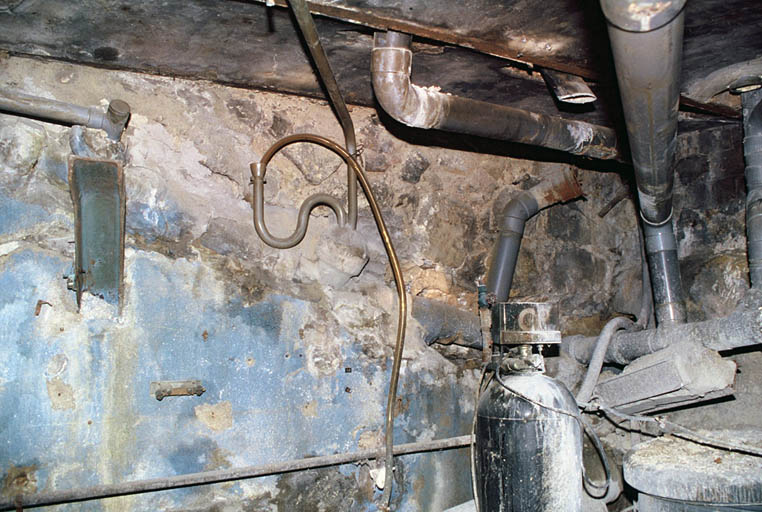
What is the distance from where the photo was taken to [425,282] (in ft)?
8.91

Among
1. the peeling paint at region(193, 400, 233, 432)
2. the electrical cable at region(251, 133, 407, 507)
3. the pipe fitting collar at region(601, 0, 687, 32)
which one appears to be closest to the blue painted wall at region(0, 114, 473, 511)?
the peeling paint at region(193, 400, 233, 432)

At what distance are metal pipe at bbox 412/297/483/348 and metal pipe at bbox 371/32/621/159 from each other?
796mm

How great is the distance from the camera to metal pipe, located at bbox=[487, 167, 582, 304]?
2850 millimetres

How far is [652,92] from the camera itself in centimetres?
167

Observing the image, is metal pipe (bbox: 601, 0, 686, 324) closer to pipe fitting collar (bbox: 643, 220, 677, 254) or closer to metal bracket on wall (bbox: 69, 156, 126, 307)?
pipe fitting collar (bbox: 643, 220, 677, 254)

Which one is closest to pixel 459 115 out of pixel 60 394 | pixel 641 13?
pixel 641 13

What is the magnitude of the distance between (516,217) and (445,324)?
2.34ft

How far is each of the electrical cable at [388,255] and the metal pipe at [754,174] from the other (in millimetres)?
1519

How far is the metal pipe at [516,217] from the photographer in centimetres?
285

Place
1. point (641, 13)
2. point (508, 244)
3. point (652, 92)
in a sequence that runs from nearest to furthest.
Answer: point (641, 13)
point (652, 92)
point (508, 244)

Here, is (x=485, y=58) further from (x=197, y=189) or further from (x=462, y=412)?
(x=462, y=412)

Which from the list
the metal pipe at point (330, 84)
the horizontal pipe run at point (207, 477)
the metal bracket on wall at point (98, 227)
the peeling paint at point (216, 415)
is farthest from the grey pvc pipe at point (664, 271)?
the metal bracket on wall at point (98, 227)

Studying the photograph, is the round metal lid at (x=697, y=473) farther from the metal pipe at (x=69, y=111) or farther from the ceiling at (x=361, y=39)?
the metal pipe at (x=69, y=111)

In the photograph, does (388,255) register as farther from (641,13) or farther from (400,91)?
(641,13)
